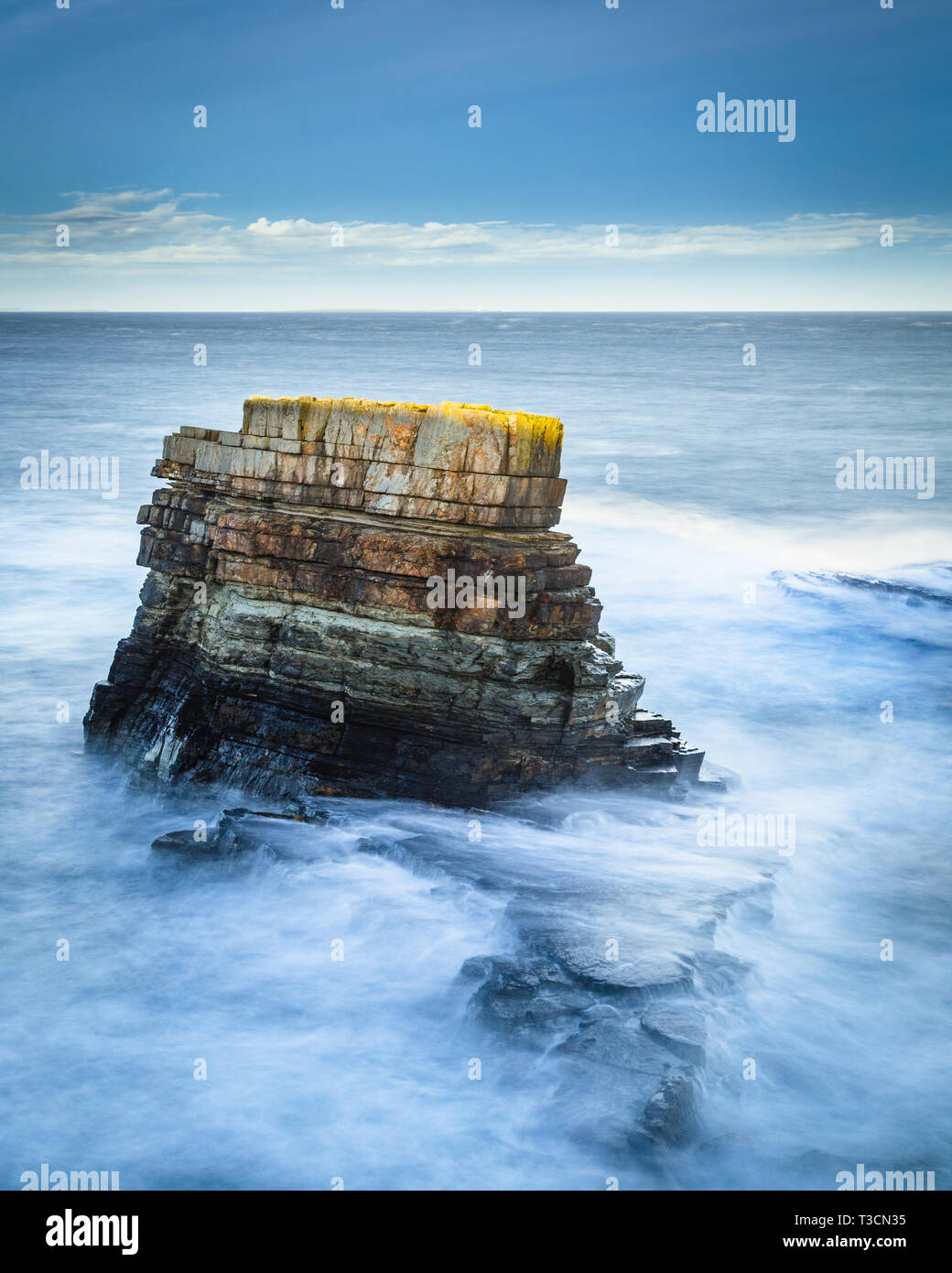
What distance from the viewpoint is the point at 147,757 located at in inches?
626

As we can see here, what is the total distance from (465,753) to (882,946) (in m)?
5.10

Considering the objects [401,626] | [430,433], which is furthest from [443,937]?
[430,433]

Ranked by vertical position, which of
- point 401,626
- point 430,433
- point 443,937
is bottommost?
point 443,937

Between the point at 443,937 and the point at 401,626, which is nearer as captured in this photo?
the point at 443,937

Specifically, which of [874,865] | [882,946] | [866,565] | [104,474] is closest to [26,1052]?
[882,946]

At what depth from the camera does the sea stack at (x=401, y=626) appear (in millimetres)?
13617

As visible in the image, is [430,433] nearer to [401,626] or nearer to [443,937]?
[401,626]

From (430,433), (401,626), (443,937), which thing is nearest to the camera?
(443,937)

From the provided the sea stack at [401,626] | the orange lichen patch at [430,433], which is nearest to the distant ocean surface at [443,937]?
the sea stack at [401,626]

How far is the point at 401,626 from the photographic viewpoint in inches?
552

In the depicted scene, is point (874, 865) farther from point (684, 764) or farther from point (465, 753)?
point (465, 753)

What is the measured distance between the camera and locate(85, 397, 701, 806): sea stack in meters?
13.6

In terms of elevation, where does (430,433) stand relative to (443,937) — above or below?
above

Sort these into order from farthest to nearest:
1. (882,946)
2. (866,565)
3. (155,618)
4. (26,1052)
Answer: (866,565), (155,618), (882,946), (26,1052)
